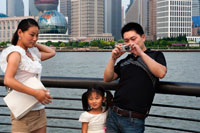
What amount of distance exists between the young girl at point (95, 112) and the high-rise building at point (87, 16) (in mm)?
157869

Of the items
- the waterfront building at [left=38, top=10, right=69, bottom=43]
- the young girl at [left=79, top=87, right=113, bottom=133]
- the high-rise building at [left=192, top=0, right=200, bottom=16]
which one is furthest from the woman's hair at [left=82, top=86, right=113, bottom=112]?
the high-rise building at [left=192, top=0, right=200, bottom=16]

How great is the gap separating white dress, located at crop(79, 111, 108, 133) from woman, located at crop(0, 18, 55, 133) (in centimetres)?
38

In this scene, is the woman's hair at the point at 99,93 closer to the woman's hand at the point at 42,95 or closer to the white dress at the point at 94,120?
the white dress at the point at 94,120

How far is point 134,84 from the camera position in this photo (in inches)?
123

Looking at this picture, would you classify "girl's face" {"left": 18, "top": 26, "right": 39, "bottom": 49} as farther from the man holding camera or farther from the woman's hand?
the man holding camera

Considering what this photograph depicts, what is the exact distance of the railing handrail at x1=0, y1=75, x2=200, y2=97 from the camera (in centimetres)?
322

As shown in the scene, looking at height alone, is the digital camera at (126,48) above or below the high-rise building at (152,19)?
below

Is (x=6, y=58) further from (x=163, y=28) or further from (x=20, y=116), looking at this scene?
(x=163, y=28)

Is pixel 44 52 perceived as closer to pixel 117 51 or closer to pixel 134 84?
pixel 117 51

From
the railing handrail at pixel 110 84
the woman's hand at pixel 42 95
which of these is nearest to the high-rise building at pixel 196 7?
the railing handrail at pixel 110 84

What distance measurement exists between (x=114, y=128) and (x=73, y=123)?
37.4ft

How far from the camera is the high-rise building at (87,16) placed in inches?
6309

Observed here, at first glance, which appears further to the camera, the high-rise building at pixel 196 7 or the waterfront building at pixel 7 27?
the high-rise building at pixel 196 7

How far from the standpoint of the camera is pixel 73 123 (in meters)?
14.4
